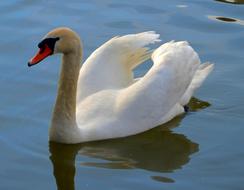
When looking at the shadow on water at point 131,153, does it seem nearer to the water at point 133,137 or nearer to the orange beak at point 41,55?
the water at point 133,137

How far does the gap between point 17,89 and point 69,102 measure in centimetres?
139

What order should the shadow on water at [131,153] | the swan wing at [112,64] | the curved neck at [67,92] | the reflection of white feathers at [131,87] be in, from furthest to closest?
the swan wing at [112,64]
the reflection of white feathers at [131,87]
the curved neck at [67,92]
the shadow on water at [131,153]

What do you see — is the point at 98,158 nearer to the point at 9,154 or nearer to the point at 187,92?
the point at 9,154

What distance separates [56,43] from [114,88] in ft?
3.53

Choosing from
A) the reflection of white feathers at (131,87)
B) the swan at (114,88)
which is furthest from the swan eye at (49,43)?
the reflection of white feathers at (131,87)

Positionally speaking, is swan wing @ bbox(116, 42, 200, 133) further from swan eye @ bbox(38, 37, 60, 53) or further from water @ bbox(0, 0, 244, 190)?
swan eye @ bbox(38, 37, 60, 53)

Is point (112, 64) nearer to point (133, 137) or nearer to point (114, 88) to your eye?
point (114, 88)

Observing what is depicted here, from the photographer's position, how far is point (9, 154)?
287 inches

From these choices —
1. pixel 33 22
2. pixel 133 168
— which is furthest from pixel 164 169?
pixel 33 22

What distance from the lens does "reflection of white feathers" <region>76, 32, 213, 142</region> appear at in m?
7.46

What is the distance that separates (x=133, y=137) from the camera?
25.0 feet

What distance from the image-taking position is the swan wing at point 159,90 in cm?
747

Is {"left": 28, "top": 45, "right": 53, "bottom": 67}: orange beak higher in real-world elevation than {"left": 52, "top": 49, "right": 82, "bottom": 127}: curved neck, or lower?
higher

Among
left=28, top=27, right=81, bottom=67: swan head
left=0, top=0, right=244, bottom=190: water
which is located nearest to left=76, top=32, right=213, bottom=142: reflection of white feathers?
left=0, top=0, right=244, bottom=190: water
